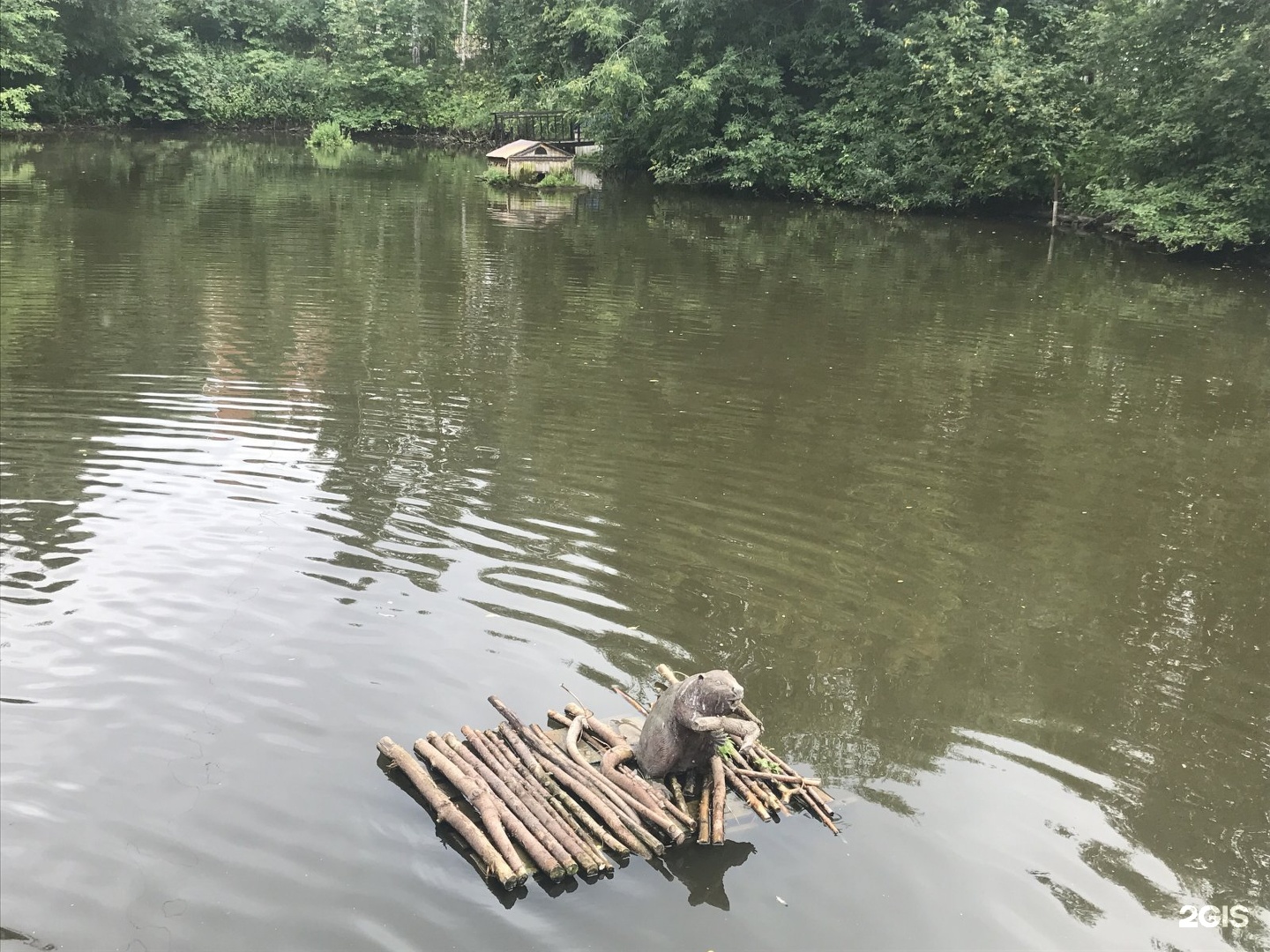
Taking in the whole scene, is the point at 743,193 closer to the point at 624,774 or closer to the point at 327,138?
the point at 327,138

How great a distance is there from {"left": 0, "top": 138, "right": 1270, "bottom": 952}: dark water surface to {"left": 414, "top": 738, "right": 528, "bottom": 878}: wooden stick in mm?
195

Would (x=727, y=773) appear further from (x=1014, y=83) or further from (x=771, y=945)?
(x=1014, y=83)

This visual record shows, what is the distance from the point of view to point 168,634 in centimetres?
626

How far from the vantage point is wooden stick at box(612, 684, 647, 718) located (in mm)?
5730

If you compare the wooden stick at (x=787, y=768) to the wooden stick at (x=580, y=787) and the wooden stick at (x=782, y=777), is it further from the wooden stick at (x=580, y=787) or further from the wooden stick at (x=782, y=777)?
the wooden stick at (x=580, y=787)

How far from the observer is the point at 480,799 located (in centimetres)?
474

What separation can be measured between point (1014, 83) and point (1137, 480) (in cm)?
1941

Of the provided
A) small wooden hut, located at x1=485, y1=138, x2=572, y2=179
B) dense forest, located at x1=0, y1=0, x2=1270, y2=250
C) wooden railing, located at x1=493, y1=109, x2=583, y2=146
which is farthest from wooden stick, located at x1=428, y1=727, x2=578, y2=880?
wooden railing, located at x1=493, y1=109, x2=583, y2=146

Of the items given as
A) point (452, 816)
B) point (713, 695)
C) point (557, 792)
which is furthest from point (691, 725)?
point (452, 816)

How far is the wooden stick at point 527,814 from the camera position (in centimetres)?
448

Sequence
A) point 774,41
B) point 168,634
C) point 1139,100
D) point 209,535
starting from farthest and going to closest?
1. point 774,41
2. point 1139,100
3. point 209,535
4. point 168,634

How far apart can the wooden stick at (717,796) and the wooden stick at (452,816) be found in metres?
0.92

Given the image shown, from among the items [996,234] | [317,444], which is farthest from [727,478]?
[996,234]

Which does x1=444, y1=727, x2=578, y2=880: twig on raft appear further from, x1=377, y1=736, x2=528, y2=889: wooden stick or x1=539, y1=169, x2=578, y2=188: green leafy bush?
x1=539, y1=169, x2=578, y2=188: green leafy bush
